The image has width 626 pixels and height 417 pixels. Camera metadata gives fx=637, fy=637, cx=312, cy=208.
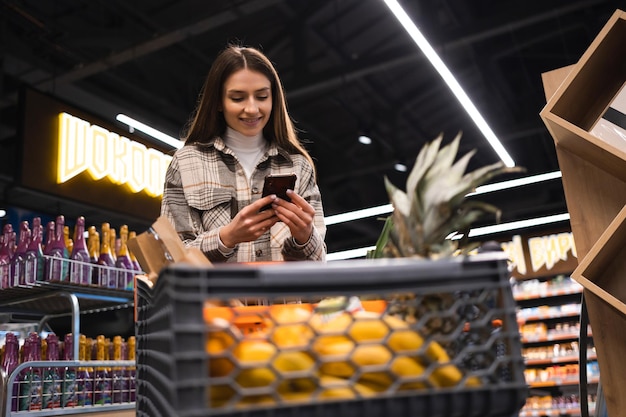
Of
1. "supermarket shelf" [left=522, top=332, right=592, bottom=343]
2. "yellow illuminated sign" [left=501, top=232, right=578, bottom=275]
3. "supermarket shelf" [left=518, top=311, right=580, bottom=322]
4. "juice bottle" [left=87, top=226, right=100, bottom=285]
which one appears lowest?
"supermarket shelf" [left=522, top=332, right=592, bottom=343]

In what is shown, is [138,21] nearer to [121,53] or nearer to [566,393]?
[121,53]

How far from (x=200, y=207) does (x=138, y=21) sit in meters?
7.57

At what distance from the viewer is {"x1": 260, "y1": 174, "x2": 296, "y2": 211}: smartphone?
1.34 m

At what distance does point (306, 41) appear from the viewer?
9547mm

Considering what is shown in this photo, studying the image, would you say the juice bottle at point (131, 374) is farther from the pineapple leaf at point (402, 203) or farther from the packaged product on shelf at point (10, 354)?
the pineapple leaf at point (402, 203)

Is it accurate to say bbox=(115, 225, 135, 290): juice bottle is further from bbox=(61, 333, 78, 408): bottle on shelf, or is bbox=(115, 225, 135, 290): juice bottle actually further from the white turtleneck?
the white turtleneck

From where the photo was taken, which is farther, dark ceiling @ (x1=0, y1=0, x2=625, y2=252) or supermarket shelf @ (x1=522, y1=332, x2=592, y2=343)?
supermarket shelf @ (x1=522, y1=332, x2=592, y2=343)

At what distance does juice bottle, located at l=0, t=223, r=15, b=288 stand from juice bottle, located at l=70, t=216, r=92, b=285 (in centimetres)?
35

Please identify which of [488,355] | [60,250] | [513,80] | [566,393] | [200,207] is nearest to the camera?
[488,355]

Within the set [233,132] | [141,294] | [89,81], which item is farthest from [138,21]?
[141,294]

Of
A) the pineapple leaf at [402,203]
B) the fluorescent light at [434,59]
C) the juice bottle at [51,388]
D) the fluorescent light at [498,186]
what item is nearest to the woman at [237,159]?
the pineapple leaf at [402,203]

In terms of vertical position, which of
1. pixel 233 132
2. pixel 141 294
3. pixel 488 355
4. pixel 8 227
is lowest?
pixel 488 355

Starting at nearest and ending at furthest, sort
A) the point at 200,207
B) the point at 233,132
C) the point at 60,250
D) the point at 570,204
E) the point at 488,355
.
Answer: the point at 488,355
the point at 200,207
the point at 233,132
the point at 570,204
the point at 60,250

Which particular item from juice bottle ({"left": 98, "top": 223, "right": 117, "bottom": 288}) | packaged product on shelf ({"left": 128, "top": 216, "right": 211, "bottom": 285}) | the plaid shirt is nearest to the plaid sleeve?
the plaid shirt
